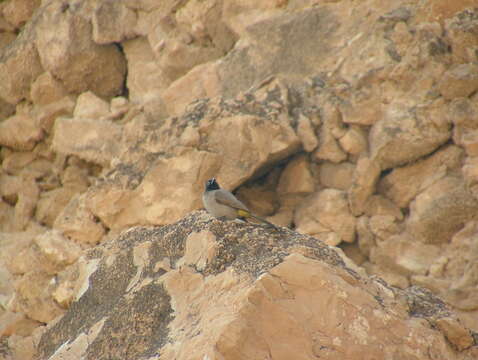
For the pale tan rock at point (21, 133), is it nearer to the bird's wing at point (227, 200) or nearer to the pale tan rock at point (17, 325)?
the pale tan rock at point (17, 325)

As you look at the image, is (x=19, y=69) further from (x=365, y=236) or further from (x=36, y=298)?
(x=365, y=236)

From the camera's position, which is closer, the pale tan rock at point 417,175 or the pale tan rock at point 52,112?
the pale tan rock at point 417,175

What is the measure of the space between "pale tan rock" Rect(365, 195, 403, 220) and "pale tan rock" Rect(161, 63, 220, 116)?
3.16 metres

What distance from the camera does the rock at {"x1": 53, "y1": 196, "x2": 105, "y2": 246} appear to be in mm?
9102

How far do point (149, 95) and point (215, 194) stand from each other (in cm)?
584

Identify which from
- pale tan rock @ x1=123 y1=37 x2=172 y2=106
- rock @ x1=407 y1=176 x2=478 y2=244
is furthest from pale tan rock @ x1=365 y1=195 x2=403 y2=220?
pale tan rock @ x1=123 y1=37 x2=172 y2=106

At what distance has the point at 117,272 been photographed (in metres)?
5.25

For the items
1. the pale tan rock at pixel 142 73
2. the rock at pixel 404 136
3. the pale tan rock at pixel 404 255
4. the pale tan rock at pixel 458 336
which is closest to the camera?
the pale tan rock at pixel 458 336

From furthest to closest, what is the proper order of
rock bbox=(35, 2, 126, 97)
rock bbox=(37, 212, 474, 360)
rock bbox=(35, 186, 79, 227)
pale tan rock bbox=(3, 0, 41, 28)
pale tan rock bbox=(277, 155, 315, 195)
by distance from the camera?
pale tan rock bbox=(3, 0, 41, 28)
rock bbox=(35, 2, 126, 97)
rock bbox=(35, 186, 79, 227)
pale tan rock bbox=(277, 155, 315, 195)
rock bbox=(37, 212, 474, 360)

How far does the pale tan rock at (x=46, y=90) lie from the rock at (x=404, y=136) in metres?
6.51

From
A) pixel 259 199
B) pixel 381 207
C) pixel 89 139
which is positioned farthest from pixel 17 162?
pixel 381 207


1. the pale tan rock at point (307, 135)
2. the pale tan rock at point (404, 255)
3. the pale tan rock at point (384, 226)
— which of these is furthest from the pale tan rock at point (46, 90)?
the pale tan rock at point (404, 255)

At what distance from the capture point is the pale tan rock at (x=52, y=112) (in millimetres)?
12078

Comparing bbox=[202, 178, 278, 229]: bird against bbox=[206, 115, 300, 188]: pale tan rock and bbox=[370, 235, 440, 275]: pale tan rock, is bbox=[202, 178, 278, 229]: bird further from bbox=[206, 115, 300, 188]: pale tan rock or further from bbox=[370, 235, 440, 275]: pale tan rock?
bbox=[370, 235, 440, 275]: pale tan rock
